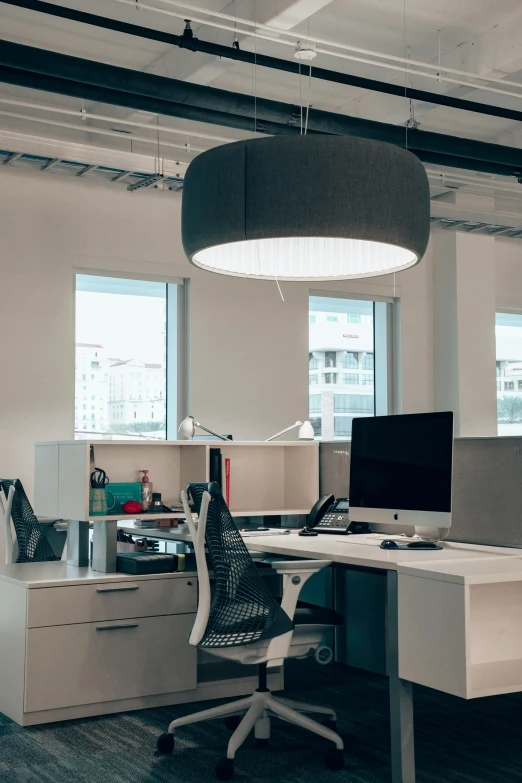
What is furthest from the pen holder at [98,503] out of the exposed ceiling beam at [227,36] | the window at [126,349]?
the window at [126,349]

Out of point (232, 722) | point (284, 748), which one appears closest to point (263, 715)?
point (284, 748)

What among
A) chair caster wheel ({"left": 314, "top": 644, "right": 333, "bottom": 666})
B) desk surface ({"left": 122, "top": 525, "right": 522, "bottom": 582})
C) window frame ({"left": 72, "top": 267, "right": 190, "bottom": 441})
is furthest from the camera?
window frame ({"left": 72, "top": 267, "right": 190, "bottom": 441})

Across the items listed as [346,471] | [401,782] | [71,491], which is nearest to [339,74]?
[346,471]

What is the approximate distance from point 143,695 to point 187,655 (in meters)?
0.25

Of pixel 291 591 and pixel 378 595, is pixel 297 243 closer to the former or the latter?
pixel 291 591

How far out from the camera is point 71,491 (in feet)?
13.6

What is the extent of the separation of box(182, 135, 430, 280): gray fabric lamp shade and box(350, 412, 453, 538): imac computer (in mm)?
757

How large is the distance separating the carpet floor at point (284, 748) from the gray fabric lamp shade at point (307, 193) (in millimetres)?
1826

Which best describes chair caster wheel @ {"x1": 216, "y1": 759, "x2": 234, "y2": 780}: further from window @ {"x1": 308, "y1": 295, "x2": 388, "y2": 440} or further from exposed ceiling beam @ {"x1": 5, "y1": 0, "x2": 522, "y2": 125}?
window @ {"x1": 308, "y1": 295, "x2": 388, "y2": 440}

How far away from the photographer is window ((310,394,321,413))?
7.79 meters

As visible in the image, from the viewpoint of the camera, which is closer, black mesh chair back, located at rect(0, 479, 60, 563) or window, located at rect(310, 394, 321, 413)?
black mesh chair back, located at rect(0, 479, 60, 563)

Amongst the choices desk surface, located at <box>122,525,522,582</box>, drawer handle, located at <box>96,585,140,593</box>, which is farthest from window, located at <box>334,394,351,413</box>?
drawer handle, located at <box>96,585,140,593</box>

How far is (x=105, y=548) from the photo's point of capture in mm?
4047

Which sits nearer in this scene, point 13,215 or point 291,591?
point 291,591
